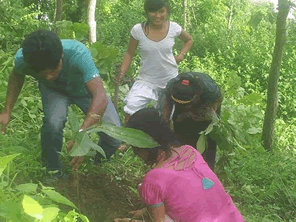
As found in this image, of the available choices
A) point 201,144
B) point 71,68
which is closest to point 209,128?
point 201,144

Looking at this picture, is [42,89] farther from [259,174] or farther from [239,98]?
[239,98]

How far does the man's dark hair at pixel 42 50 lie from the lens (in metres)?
2.50

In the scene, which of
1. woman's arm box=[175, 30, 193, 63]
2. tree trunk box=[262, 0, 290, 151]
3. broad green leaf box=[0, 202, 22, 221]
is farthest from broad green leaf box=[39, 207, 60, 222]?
tree trunk box=[262, 0, 290, 151]

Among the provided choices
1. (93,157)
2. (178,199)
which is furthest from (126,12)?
(178,199)

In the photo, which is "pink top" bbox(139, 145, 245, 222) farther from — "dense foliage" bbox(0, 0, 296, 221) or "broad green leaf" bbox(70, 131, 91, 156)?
"dense foliage" bbox(0, 0, 296, 221)

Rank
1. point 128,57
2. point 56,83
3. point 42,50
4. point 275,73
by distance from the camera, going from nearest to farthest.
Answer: point 42,50 < point 56,83 < point 128,57 < point 275,73

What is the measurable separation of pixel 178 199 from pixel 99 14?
13302 millimetres

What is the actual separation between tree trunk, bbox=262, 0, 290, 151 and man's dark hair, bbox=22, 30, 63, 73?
8.31 ft

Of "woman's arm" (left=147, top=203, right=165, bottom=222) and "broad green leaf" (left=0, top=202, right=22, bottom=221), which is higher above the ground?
"broad green leaf" (left=0, top=202, right=22, bottom=221)

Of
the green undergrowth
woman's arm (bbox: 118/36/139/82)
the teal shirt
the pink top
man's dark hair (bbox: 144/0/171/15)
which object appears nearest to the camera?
the pink top

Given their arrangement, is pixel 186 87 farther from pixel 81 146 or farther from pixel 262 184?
pixel 262 184

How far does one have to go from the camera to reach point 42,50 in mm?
2488

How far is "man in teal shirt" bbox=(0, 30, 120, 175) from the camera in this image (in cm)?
253

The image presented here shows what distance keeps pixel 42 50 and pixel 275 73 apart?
2763mm
